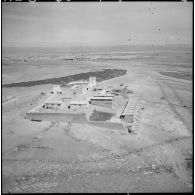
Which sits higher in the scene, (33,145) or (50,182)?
(33,145)

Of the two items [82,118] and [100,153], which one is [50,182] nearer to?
[100,153]

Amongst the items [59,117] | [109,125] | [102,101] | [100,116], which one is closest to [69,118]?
[59,117]

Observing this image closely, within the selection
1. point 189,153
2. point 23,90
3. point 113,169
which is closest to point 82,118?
point 113,169

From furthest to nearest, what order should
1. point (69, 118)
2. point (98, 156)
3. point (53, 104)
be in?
point (53, 104) → point (69, 118) → point (98, 156)

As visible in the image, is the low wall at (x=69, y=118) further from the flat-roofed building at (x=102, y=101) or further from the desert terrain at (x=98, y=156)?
the flat-roofed building at (x=102, y=101)

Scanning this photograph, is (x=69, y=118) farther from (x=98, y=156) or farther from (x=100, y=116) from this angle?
(x=98, y=156)

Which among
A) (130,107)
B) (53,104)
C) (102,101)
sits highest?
(102,101)
